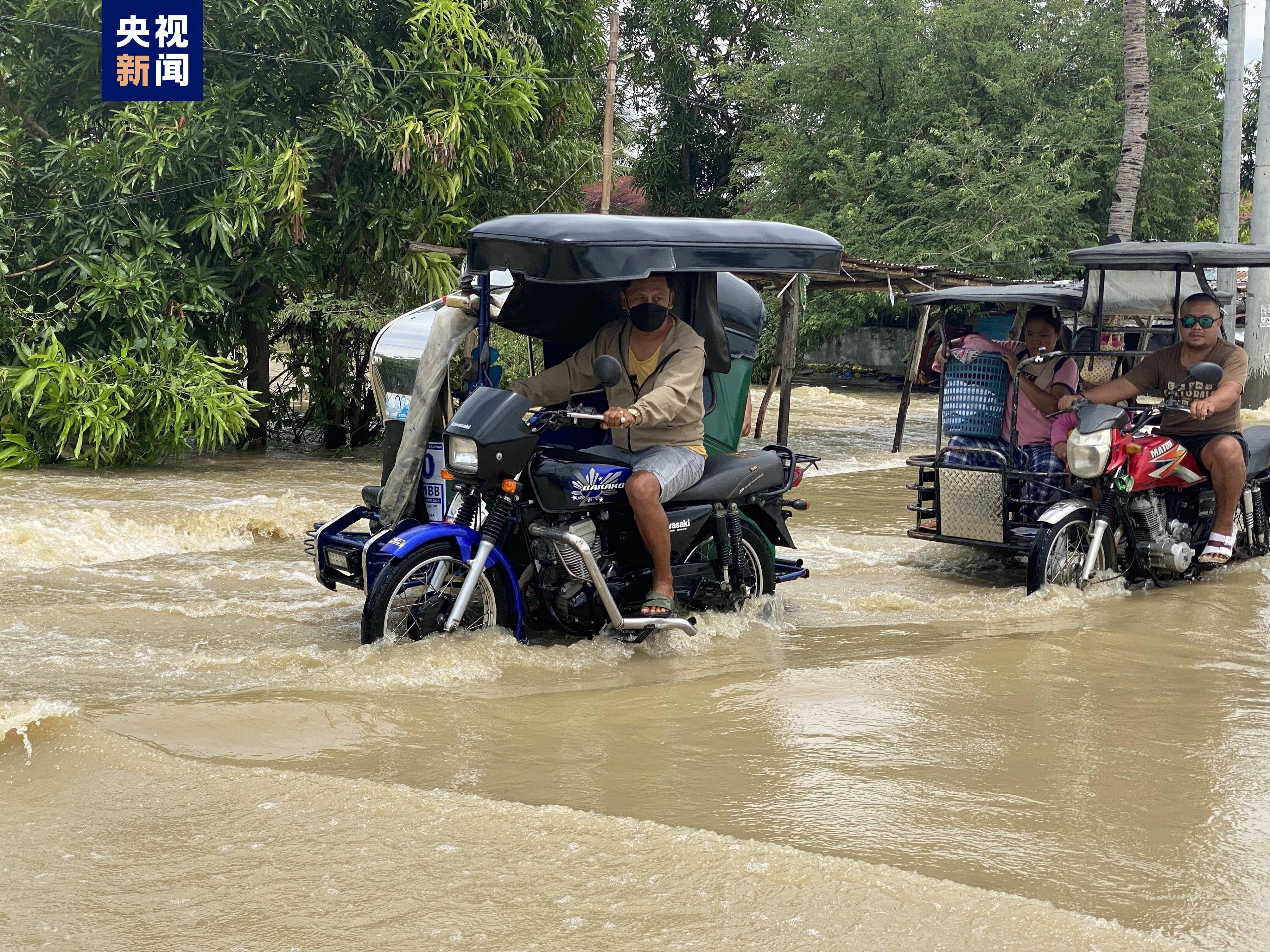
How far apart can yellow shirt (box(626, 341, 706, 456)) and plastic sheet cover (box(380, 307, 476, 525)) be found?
0.74 metres

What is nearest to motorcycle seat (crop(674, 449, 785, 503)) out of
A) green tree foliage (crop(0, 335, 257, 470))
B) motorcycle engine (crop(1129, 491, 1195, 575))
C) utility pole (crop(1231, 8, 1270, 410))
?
motorcycle engine (crop(1129, 491, 1195, 575))

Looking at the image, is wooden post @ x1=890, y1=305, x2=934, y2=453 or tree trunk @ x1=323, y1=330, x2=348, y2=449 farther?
tree trunk @ x1=323, y1=330, x2=348, y2=449

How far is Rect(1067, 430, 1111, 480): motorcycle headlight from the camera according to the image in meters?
7.45

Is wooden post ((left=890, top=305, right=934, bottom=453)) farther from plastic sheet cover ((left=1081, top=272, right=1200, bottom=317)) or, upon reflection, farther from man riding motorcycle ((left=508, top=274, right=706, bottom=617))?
man riding motorcycle ((left=508, top=274, right=706, bottom=617))

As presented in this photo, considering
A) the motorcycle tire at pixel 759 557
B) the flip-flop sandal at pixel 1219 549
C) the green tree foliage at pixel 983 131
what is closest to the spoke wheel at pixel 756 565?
the motorcycle tire at pixel 759 557

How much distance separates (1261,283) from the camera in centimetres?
2083

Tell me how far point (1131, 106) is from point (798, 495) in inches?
423

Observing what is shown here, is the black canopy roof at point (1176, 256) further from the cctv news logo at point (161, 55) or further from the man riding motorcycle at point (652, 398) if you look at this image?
the cctv news logo at point (161, 55)

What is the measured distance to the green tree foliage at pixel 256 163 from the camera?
13.6m

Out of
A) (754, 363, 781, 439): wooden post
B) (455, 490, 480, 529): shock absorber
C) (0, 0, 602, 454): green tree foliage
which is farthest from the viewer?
(754, 363, 781, 439): wooden post

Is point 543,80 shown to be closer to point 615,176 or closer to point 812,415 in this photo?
point 812,415

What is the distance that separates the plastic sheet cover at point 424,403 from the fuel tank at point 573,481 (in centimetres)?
55

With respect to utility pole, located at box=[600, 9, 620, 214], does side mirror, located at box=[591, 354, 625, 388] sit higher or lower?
lower

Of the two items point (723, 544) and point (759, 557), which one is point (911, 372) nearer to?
point (759, 557)
